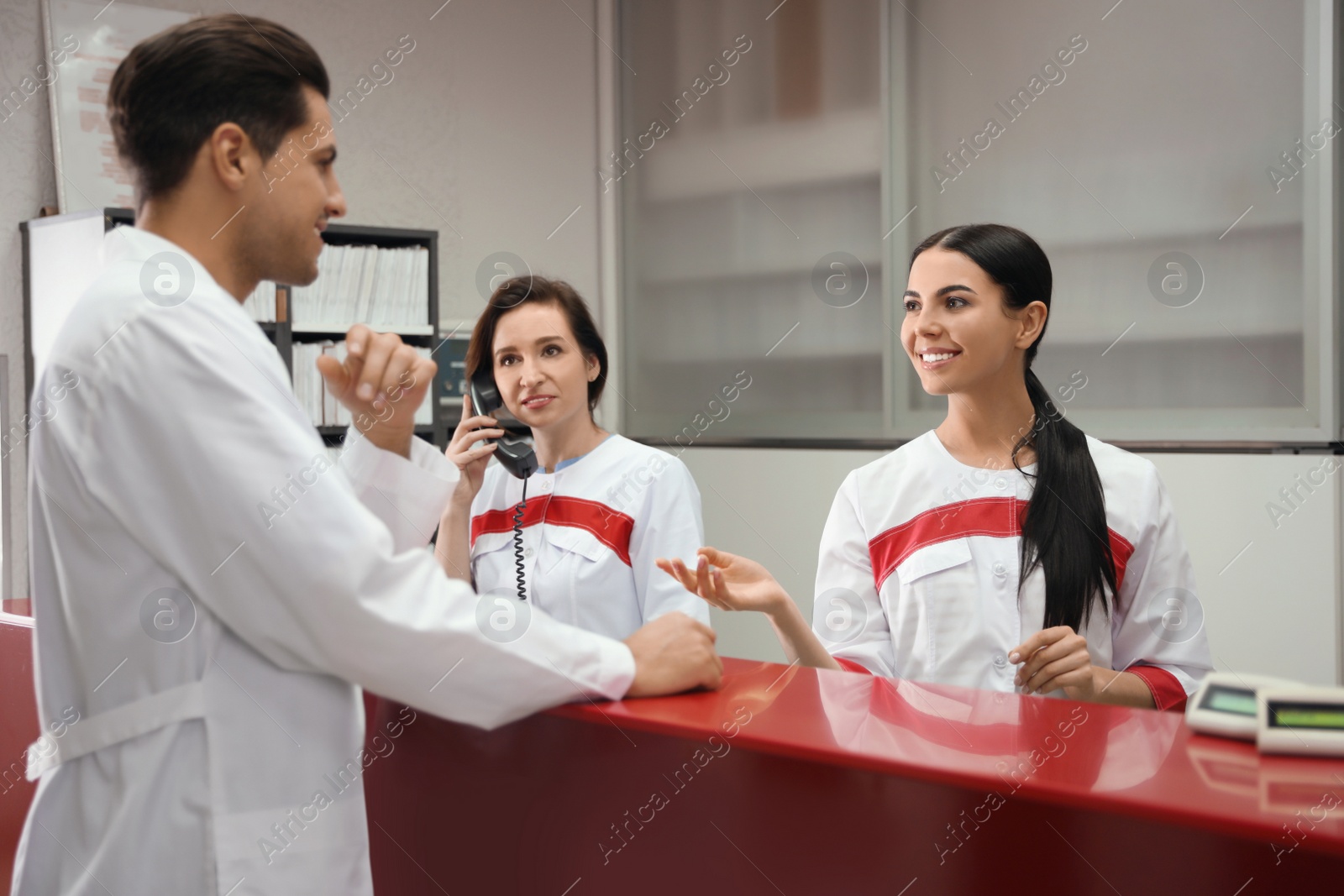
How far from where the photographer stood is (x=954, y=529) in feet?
6.57

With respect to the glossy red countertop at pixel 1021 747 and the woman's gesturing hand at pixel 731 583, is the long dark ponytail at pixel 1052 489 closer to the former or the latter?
the woman's gesturing hand at pixel 731 583

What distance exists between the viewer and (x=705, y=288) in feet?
18.0

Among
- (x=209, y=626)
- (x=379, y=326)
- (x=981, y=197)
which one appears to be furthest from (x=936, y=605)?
(x=379, y=326)

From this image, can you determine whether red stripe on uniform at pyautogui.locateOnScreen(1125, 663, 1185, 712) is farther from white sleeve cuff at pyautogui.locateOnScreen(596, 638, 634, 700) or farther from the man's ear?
the man's ear

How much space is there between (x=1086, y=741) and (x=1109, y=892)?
15cm

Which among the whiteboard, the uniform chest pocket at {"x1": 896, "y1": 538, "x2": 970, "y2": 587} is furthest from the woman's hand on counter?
the whiteboard

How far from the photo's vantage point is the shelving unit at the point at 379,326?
4.09m

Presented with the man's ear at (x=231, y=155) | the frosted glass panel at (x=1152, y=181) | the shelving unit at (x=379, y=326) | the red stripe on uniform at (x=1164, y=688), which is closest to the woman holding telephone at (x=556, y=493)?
the red stripe on uniform at (x=1164, y=688)

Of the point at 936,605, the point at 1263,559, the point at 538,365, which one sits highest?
the point at 538,365

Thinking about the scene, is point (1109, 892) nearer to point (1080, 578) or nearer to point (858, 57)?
point (1080, 578)

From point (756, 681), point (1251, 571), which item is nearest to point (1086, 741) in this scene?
point (756, 681)

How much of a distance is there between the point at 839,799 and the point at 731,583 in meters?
0.53

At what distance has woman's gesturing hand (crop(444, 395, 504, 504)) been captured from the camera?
2.42 metres

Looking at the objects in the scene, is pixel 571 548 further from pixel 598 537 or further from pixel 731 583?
pixel 731 583
